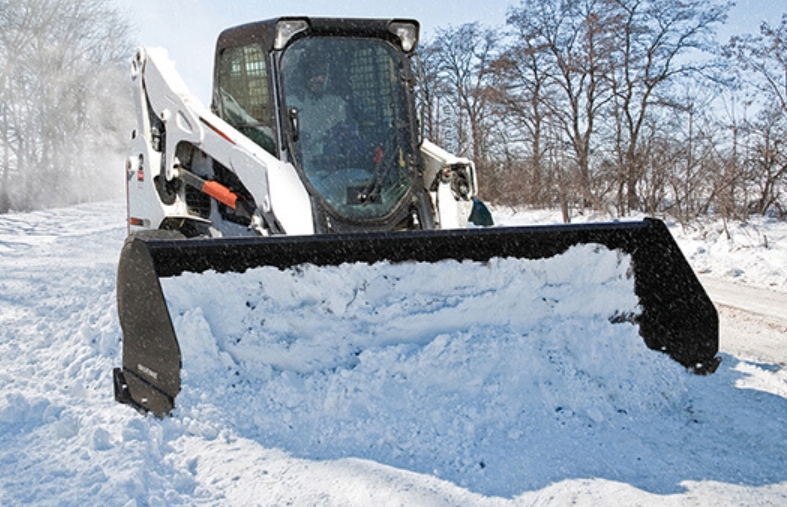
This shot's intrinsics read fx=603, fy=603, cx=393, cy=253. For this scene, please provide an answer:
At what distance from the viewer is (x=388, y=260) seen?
3125 millimetres

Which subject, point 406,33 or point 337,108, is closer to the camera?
point 337,108

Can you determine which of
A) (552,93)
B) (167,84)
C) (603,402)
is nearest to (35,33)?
(552,93)

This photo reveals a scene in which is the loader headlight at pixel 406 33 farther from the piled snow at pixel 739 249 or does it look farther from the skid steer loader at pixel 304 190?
the piled snow at pixel 739 249

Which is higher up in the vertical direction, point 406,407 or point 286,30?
point 286,30

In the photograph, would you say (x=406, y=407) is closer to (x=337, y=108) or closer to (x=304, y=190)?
(x=304, y=190)

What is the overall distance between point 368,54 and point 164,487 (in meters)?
3.56

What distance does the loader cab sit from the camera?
A: 14.4ft

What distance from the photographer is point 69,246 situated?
11.0m

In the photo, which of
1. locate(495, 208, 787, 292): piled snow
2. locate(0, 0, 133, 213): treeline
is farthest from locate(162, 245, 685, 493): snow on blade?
locate(0, 0, 133, 213): treeline

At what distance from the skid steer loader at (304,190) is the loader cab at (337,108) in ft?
0.04

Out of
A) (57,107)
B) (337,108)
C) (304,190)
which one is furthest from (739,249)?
(57,107)

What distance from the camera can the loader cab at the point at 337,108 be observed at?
438 centimetres

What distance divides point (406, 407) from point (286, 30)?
3026mm

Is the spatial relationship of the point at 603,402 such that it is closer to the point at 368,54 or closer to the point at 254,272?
the point at 254,272
